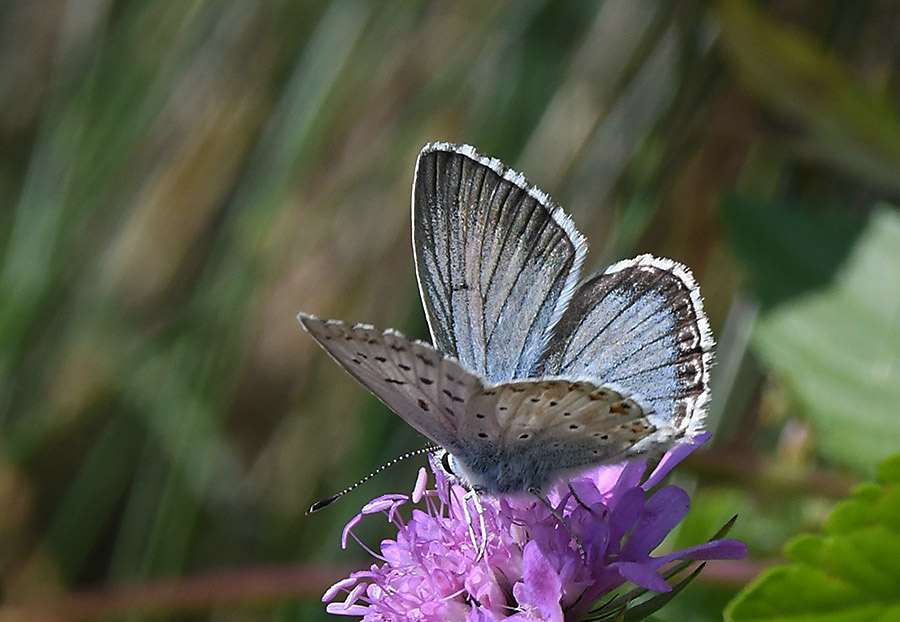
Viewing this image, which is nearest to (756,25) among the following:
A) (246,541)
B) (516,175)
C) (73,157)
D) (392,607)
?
(516,175)

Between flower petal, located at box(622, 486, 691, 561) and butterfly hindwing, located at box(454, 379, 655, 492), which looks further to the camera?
flower petal, located at box(622, 486, 691, 561)

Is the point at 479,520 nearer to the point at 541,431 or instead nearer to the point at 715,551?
the point at 541,431

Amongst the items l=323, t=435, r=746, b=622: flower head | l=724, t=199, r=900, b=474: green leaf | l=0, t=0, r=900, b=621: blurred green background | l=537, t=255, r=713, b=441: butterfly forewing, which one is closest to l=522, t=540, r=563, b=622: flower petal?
l=323, t=435, r=746, b=622: flower head

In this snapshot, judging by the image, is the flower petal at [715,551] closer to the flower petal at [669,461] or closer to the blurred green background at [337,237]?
the flower petal at [669,461]

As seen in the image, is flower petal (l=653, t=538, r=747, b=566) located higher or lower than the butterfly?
lower

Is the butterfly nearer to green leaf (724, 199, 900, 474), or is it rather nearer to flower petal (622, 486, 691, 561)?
flower petal (622, 486, 691, 561)

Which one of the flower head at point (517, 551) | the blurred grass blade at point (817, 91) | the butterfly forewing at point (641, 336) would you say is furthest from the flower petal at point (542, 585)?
the blurred grass blade at point (817, 91)

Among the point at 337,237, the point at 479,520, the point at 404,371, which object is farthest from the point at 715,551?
the point at 337,237
